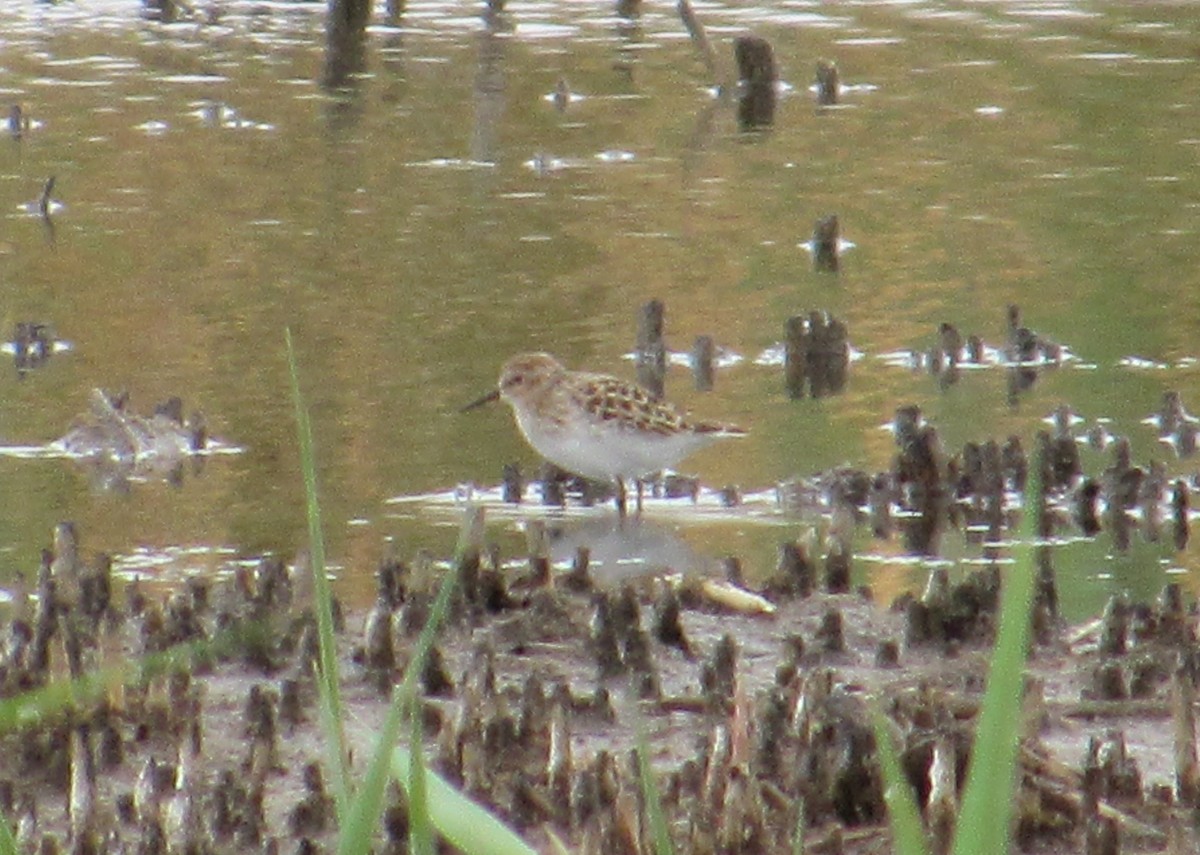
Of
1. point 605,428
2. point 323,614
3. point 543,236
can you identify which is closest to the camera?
point 323,614

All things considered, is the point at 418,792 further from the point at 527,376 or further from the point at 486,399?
the point at 486,399

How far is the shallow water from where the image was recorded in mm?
8250

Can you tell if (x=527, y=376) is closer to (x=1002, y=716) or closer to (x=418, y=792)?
(x=418, y=792)

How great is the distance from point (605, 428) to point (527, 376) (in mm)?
531

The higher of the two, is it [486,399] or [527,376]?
[527,376]

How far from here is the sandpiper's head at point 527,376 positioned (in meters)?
8.11

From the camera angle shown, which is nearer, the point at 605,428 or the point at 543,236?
the point at 605,428

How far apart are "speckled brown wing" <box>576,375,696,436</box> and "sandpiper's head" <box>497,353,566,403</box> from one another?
0.48 feet

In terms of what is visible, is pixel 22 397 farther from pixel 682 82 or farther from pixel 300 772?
pixel 682 82

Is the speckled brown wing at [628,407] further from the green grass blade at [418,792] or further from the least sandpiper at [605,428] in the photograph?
the green grass blade at [418,792]

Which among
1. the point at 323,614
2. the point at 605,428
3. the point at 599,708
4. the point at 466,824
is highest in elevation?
the point at 323,614

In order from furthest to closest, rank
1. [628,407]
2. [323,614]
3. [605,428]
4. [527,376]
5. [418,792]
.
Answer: [527,376]
[628,407]
[605,428]
[323,614]
[418,792]

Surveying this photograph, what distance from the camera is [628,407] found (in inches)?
308

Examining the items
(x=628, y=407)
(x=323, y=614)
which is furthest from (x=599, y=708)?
(x=323, y=614)
